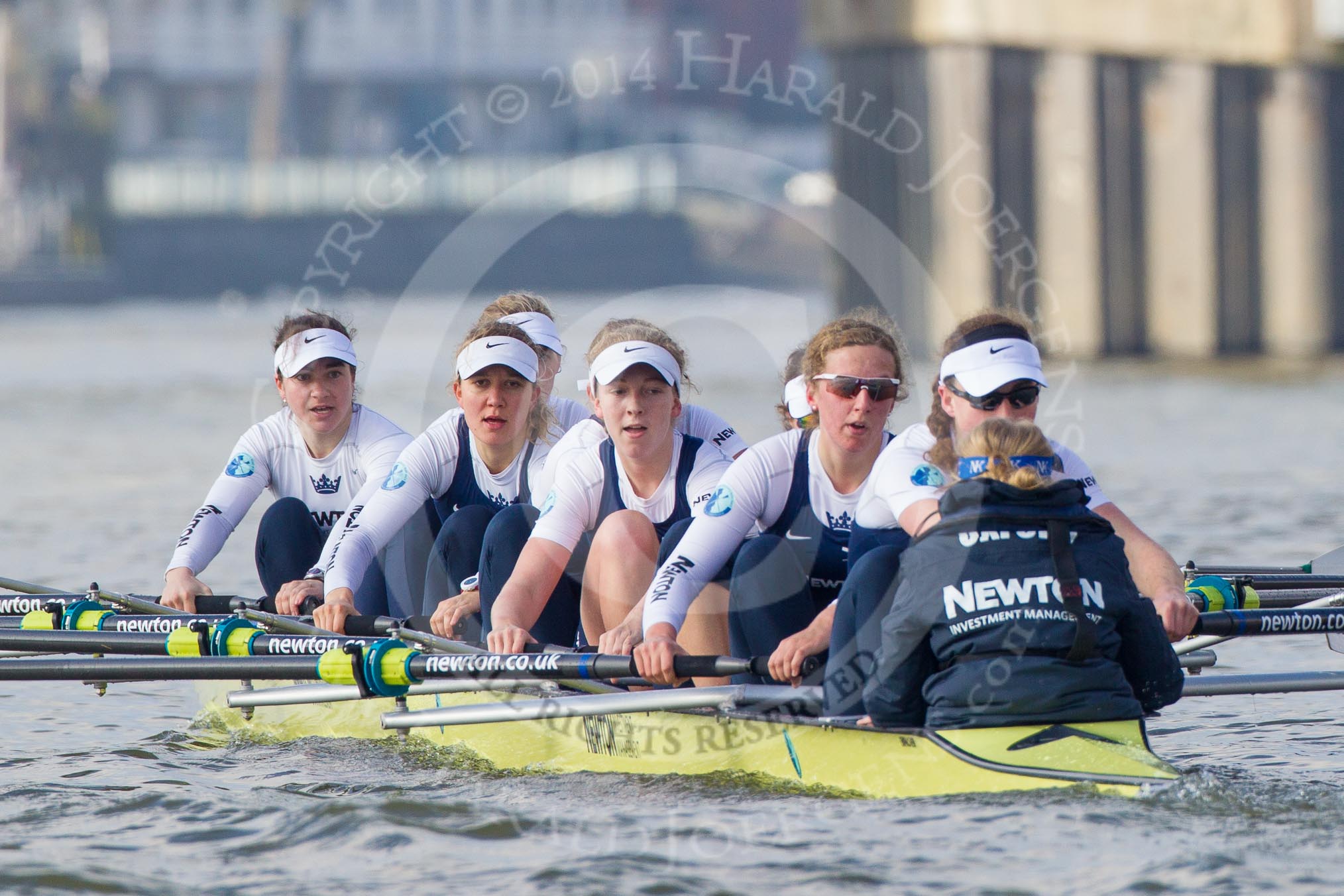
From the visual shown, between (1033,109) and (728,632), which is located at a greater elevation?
(1033,109)

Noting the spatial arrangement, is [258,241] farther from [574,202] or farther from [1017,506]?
[1017,506]

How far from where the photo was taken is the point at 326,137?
201ft

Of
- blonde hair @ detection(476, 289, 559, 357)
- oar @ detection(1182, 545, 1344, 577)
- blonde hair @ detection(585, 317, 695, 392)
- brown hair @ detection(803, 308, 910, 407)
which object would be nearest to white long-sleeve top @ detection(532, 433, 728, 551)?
blonde hair @ detection(585, 317, 695, 392)

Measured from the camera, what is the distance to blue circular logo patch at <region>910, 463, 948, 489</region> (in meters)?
5.05

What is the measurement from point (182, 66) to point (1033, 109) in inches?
1768

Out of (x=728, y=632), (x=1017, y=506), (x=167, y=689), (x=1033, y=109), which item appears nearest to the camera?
(x=1017, y=506)

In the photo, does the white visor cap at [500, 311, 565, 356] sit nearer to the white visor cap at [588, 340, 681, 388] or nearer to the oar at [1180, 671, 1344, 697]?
the white visor cap at [588, 340, 681, 388]

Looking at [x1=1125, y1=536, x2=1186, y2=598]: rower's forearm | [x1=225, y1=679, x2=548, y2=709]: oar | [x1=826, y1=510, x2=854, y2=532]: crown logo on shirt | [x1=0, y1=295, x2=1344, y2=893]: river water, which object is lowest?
[x1=0, y1=295, x2=1344, y2=893]: river water

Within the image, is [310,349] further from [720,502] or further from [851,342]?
[851,342]

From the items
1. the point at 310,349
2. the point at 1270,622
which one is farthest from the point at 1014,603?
the point at 310,349

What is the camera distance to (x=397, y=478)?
654 centimetres

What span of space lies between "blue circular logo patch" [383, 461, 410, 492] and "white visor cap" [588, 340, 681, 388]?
1.08 metres

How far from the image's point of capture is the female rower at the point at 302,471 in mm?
6867

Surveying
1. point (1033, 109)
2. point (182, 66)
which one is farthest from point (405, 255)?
point (1033, 109)
